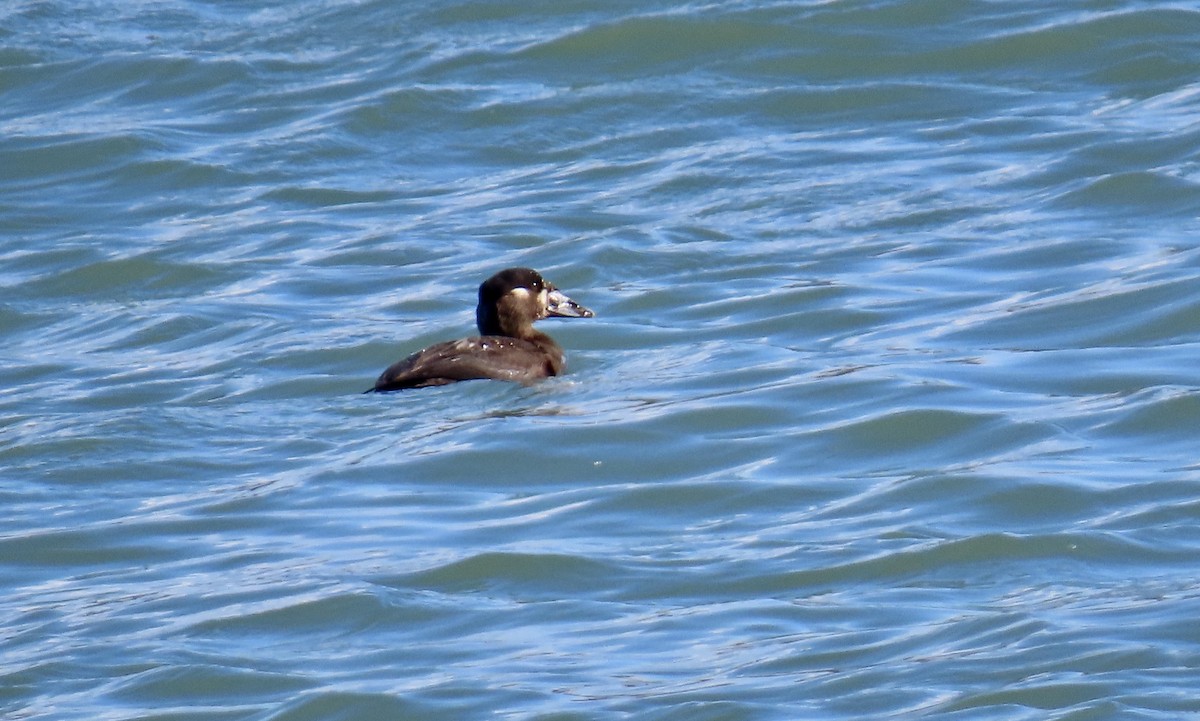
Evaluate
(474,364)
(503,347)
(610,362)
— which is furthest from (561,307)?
(474,364)

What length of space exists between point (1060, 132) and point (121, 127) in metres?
7.20

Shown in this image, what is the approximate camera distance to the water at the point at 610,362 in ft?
21.0

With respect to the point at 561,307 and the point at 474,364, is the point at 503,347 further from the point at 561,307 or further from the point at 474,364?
the point at 561,307

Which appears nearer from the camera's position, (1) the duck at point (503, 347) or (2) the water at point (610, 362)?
(2) the water at point (610, 362)

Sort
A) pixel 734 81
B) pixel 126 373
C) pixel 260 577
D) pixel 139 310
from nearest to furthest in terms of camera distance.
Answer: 1. pixel 260 577
2. pixel 126 373
3. pixel 139 310
4. pixel 734 81

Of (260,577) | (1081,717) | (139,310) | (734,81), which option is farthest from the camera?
(734,81)

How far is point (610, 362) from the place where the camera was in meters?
11.0

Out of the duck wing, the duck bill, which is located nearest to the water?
the duck wing

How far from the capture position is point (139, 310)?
12.8 m

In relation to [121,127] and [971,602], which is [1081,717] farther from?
[121,127]

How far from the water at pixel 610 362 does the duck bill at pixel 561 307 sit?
23 centimetres

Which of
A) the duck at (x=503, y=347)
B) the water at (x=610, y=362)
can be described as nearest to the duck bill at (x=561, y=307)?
the duck at (x=503, y=347)

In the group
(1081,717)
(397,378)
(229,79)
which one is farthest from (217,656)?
(229,79)

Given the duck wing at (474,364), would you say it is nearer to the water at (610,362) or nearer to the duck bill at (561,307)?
the water at (610,362)
